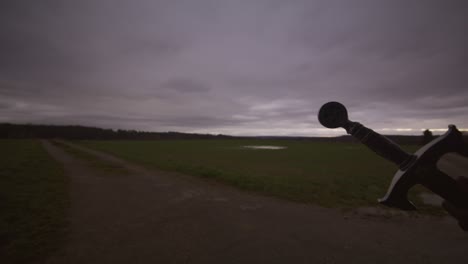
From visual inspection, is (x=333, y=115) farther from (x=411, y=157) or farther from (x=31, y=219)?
(x=31, y=219)

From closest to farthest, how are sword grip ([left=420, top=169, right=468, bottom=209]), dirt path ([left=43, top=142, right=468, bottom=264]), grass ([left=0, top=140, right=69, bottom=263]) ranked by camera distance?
sword grip ([left=420, top=169, right=468, bottom=209]), dirt path ([left=43, top=142, right=468, bottom=264]), grass ([left=0, top=140, right=69, bottom=263])

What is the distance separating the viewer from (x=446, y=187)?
1404mm

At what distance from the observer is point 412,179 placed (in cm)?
148

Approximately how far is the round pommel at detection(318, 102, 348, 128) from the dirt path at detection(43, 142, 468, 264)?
3.78 m

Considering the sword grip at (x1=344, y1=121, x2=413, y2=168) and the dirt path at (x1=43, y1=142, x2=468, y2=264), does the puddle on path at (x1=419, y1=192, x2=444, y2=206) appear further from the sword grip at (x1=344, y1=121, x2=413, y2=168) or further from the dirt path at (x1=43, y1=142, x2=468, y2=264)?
the sword grip at (x1=344, y1=121, x2=413, y2=168)

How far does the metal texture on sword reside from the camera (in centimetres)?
140

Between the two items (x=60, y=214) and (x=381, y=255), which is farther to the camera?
(x=60, y=214)

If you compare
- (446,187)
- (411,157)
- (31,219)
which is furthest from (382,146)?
(31,219)

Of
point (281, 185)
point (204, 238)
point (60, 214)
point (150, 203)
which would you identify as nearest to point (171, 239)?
point (204, 238)

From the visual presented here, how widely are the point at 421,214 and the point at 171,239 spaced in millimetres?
8389

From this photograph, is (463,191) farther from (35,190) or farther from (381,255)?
(35,190)

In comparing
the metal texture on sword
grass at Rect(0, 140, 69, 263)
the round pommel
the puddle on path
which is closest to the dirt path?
grass at Rect(0, 140, 69, 263)

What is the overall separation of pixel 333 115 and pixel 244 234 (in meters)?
4.67

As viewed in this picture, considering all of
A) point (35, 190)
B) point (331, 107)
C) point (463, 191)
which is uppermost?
point (331, 107)
